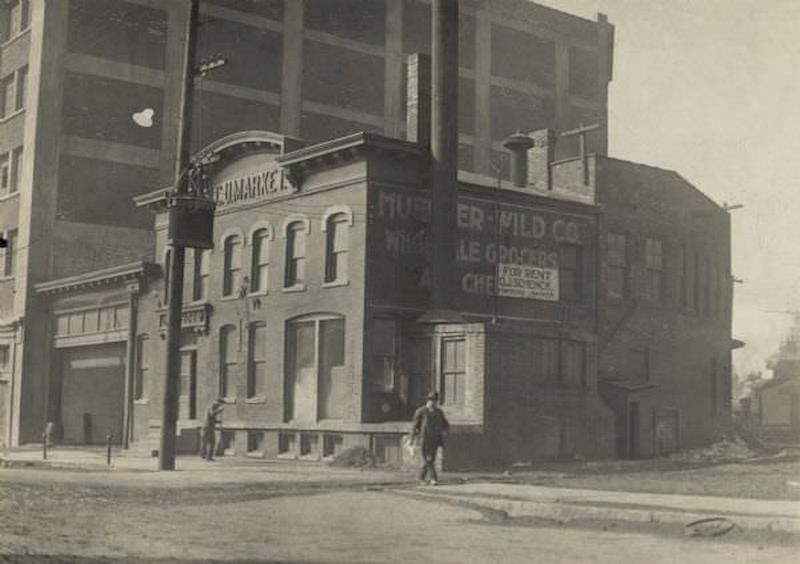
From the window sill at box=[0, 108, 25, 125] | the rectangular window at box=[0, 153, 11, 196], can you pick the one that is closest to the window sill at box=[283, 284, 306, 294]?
the window sill at box=[0, 108, 25, 125]

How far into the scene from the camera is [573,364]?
27266 mm

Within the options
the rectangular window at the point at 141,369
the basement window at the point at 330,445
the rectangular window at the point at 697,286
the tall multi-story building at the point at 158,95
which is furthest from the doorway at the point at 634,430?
the tall multi-story building at the point at 158,95

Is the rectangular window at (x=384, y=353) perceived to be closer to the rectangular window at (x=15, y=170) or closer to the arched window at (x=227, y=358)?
the arched window at (x=227, y=358)

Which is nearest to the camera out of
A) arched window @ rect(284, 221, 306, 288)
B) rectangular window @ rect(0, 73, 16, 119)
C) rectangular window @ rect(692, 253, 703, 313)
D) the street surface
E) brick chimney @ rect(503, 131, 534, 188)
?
the street surface

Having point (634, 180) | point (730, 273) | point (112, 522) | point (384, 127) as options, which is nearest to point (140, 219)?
point (384, 127)

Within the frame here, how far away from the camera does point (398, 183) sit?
26188 mm

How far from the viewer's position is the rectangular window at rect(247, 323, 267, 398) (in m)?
28.4

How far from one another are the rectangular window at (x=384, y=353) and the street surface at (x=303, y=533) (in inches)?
332

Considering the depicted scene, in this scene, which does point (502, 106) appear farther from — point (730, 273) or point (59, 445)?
point (59, 445)

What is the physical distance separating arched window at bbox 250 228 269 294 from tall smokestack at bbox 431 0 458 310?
5.17 meters

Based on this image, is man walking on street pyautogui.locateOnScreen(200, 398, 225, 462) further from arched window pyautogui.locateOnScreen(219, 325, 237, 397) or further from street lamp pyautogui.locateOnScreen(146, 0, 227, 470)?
street lamp pyautogui.locateOnScreen(146, 0, 227, 470)

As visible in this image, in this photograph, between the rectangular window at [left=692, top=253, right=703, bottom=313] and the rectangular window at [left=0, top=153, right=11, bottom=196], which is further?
the rectangular window at [left=0, top=153, right=11, bottom=196]

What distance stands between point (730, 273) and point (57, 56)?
24.4m

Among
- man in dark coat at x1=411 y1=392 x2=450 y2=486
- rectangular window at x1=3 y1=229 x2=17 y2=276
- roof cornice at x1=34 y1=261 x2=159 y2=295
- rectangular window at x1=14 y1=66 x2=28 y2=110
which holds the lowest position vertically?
man in dark coat at x1=411 y1=392 x2=450 y2=486
